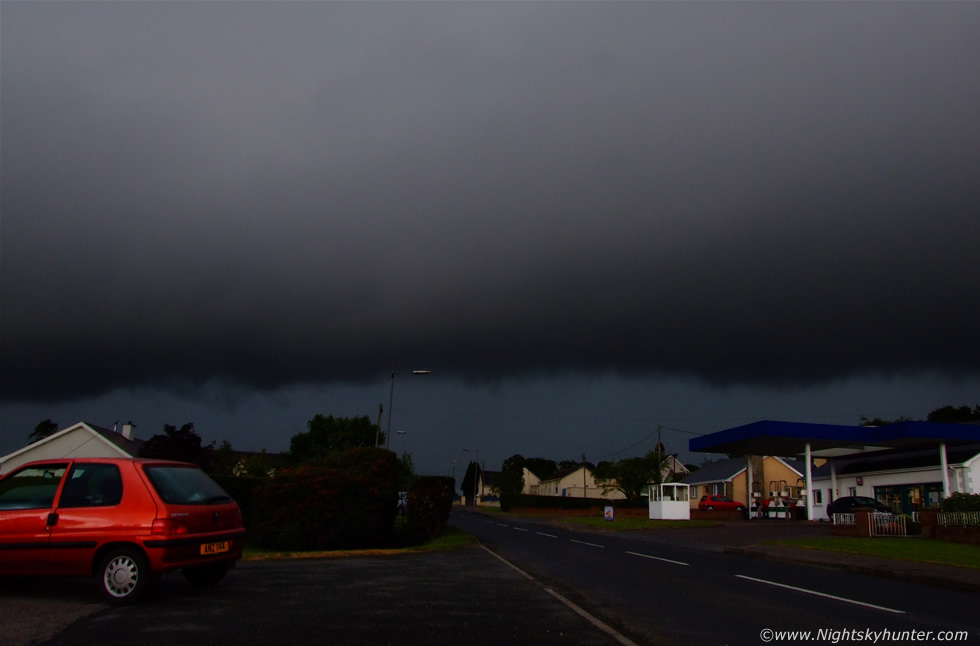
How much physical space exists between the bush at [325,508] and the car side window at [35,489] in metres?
11.4

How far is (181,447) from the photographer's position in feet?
125

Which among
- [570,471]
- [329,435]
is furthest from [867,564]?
[570,471]

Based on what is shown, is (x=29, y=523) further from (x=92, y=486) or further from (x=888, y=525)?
(x=888, y=525)

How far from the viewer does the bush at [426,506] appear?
2377 centimetres

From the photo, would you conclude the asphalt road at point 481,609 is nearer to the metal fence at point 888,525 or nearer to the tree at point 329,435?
the metal fence at point 888,525

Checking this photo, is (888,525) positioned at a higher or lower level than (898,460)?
lower

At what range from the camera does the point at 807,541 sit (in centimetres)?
2516

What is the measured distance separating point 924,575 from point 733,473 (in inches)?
2694

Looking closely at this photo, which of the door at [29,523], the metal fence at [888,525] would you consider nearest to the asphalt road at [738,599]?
the door at [29,523]

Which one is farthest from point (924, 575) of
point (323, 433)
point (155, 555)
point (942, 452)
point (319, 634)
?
point (323, 433)

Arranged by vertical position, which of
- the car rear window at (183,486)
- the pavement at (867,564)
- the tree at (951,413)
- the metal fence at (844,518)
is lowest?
the pavement at (867,564)

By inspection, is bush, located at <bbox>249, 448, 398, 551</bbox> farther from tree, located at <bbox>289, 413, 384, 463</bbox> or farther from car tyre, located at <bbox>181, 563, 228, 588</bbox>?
tree, located at <bbox>289, 413, 384, 463</bbox>

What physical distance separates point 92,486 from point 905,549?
22430mm

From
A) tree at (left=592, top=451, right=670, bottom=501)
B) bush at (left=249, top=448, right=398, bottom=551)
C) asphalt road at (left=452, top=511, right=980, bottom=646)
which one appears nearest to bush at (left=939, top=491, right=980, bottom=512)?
asphalt road at (left=452, top=511, right=980, bottom=646)
